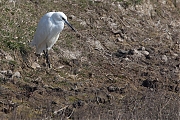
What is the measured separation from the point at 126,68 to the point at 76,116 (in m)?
4.45

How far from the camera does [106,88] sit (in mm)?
10719

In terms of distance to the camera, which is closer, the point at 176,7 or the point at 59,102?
the point at 59,102

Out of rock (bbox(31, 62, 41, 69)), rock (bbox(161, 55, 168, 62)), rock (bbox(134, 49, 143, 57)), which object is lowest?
rock (bbox(161, 55, 168, 62))

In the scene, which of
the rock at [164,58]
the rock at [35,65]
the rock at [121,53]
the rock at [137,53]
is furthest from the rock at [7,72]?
the rock at [164,58]

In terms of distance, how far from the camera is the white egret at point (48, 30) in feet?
37.7

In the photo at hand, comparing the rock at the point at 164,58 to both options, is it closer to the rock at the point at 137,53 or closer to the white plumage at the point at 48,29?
the rock at the point at 137,53

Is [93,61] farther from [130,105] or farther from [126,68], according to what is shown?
[130,105]

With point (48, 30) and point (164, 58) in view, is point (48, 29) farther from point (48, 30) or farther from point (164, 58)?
point (164, 58)

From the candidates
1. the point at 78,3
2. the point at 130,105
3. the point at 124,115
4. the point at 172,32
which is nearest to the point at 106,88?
the point at 130,105

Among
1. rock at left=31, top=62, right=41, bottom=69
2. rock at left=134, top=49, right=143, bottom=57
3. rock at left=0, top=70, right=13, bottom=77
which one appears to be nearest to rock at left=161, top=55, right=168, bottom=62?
rock at left=134, top=49, right=143, bottom=57

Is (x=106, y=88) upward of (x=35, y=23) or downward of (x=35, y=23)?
downward

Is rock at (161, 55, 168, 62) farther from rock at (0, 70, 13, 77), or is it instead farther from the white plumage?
rock at (0, 70, 13, 77)

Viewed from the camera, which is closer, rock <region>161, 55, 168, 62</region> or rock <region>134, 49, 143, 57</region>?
rock <region>134, 49, 143, 57</region>

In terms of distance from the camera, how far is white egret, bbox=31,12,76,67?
11.5 m
